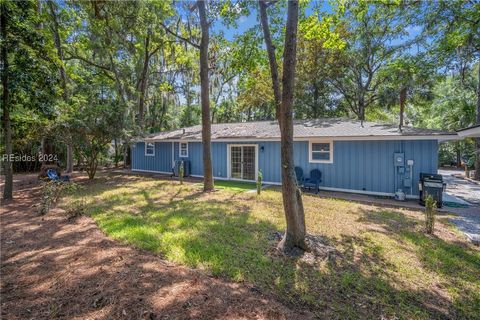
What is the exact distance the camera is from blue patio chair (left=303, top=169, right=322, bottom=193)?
377 inches

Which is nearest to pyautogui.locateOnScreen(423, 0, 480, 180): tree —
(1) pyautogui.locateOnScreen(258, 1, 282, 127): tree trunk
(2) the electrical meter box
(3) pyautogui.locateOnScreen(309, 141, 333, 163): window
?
(2) the electrical meter box

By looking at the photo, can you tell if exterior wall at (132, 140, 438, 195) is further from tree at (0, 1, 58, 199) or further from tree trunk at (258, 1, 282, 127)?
tree at (0, 1, 58, 199)

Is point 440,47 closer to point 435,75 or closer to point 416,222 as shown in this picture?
point 435,75

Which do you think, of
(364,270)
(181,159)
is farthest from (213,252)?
(181,159)

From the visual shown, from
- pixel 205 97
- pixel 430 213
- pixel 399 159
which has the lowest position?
pixel 430 213

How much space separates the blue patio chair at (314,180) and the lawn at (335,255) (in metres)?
1.87

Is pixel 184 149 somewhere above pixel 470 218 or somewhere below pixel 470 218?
above

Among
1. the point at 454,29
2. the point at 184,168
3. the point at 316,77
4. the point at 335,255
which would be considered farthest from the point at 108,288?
the point at 316,77

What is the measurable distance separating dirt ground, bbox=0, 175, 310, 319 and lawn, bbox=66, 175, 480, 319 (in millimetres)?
336

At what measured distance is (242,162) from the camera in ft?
39.6

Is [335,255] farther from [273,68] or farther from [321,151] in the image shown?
[321,151]

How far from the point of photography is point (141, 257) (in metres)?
3.81

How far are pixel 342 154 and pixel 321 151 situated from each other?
0.84 metres

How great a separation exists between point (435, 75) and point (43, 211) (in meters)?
16.8
